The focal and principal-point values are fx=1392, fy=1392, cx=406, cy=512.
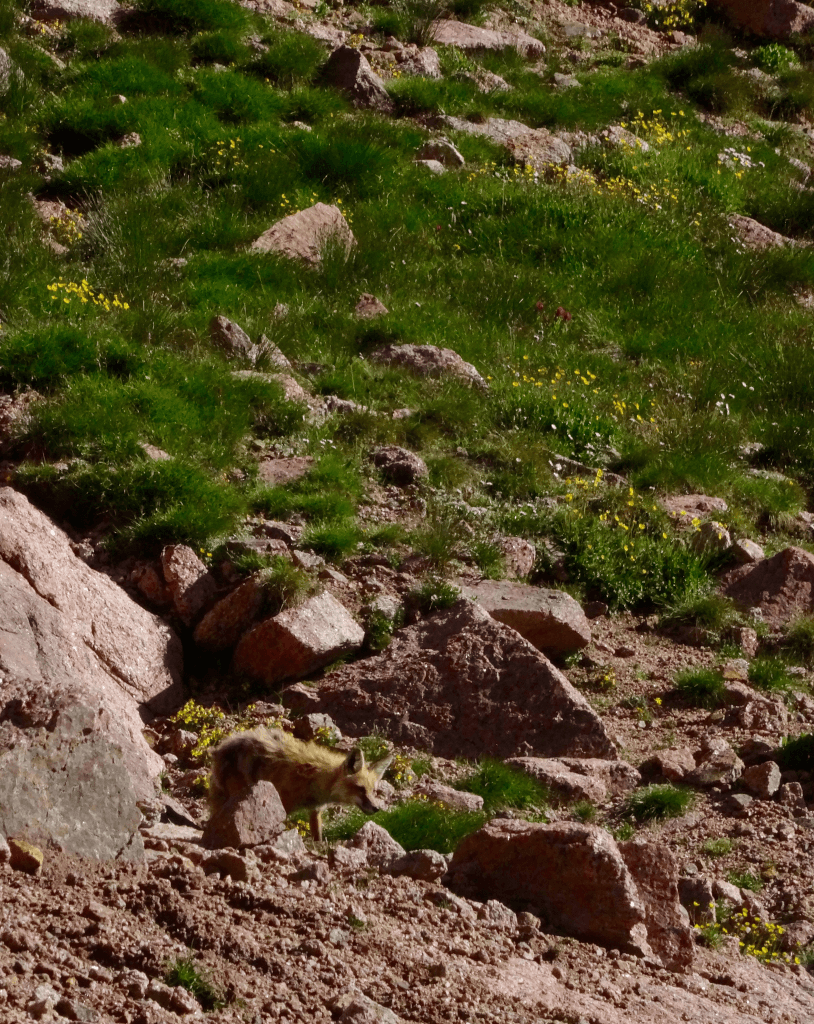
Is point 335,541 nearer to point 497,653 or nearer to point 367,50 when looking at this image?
point 497,653

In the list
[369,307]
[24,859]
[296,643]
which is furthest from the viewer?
[369,307]

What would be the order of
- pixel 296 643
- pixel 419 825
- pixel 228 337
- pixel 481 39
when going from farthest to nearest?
pixel 481 39, pixel 228 337, pixel 296 643, pixel 419 825

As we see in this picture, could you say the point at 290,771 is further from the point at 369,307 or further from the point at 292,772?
the point at 369,307

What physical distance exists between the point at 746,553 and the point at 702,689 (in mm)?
1452

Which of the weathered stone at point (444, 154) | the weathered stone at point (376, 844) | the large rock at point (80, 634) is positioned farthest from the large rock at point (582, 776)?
the weathered stone at point (444, 154)

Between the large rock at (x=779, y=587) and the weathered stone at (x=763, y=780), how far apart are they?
1664 mm

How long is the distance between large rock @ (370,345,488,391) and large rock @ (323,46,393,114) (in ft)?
13.4

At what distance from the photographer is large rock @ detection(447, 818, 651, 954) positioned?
4.67 meters

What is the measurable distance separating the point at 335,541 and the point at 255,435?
126 centimetres

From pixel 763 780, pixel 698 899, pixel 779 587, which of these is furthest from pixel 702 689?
pixel 698 899

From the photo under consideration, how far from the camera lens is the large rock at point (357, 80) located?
12.8 m

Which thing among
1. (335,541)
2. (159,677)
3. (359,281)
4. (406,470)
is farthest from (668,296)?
(159,677)

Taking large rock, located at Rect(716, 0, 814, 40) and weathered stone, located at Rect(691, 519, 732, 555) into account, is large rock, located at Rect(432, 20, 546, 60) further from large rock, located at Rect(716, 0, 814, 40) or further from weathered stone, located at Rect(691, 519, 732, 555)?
weathered stone, located at Rect(691, 519, 732, 555)

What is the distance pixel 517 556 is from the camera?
7902 mm
